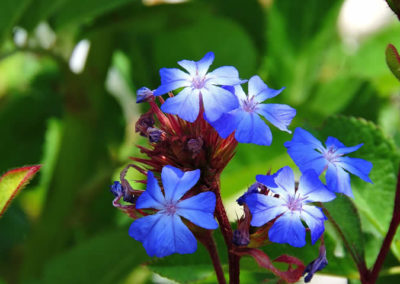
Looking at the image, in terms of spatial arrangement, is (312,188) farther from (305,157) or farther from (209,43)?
(209,43)

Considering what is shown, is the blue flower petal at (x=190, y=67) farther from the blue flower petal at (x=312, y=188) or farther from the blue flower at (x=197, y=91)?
the blue flower petal at (x=312, y=188)

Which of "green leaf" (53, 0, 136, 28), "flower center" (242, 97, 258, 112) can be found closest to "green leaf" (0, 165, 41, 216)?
"flower center" (242, 97, 258, 112)

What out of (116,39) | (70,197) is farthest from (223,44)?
(70,197)

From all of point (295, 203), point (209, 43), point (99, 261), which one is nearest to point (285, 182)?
point (295, 203)

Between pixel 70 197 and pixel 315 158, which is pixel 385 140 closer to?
pixel 315 158

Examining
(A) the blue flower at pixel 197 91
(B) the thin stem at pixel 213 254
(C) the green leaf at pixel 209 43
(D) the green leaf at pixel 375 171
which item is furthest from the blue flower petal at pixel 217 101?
(C) the green leaf at pixel 209 43
